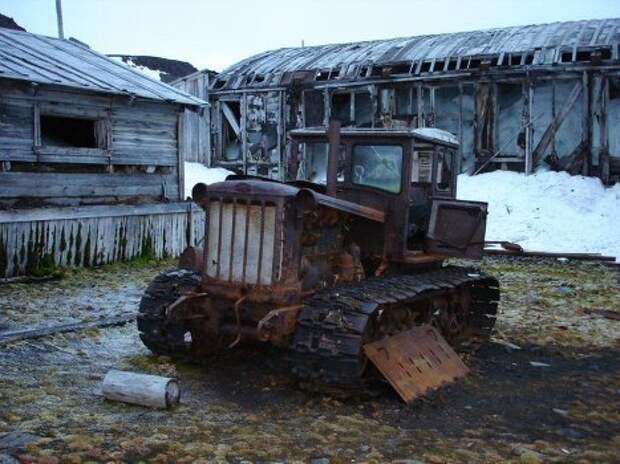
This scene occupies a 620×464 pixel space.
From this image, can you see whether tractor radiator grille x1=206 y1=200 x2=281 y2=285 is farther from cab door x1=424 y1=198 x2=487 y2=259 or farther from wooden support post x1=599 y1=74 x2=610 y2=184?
wooden support post x1=599 y1=74 x2=610 y2=184

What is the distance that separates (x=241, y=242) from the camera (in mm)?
5926

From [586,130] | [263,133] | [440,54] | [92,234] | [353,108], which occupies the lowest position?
[92,234]

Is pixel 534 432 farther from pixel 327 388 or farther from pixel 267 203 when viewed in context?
pixel 267 203

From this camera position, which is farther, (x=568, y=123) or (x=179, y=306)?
(x=568, y=123)

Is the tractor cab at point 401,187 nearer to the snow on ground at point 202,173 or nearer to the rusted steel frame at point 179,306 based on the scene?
the rusted steel frame at point 179,306

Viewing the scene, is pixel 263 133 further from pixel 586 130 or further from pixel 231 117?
pixel 586 130

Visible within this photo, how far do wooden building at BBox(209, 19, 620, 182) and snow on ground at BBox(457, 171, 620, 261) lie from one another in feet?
2.85

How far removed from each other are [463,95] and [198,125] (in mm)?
10589

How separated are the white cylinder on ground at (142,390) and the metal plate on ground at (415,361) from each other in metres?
1.63

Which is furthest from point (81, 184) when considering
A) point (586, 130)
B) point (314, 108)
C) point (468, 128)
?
point (586, 130)

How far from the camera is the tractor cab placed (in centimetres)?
673

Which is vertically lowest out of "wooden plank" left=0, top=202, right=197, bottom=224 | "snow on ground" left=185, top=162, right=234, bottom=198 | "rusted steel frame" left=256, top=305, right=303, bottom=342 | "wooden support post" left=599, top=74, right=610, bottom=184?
"rusted steel frame" left=256, top=305, right=303, bottom=342

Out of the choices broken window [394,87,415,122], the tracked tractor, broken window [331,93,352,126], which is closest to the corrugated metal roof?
the tracked tractor

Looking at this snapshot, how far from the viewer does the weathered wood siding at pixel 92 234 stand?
11.3 m
